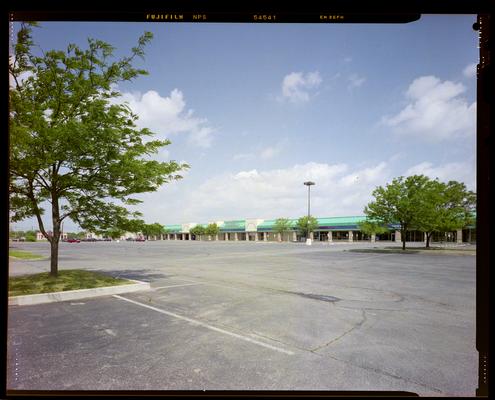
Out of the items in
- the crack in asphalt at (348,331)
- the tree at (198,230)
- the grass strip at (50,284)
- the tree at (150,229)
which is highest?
the tree at (150,229)

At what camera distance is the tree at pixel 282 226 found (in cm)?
8425

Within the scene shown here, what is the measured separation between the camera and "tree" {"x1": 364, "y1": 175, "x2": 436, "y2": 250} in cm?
2920

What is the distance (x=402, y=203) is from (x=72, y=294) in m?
30.3

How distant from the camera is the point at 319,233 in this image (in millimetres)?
85375

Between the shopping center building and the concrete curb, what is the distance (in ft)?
181

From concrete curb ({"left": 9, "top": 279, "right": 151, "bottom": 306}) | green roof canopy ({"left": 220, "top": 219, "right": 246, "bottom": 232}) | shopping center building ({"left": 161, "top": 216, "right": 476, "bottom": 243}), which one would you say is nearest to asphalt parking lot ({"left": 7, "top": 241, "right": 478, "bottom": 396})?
concrete curb ({"left": 9, "top": 279, "right": 151, "bottom": 306})

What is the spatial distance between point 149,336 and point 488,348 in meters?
4.58

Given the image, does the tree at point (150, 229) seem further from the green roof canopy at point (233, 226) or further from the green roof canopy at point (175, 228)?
the green roof canopy at point (175, 228)

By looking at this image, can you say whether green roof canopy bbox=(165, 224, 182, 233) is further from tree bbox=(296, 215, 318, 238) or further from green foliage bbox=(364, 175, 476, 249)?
green foliage bbox=(364, 175, 476, 249)

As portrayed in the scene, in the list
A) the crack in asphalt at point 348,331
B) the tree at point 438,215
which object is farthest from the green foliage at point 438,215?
the crack in asphalt at point 348,331

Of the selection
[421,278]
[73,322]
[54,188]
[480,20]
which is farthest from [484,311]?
[421,278]

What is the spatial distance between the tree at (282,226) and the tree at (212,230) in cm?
2391

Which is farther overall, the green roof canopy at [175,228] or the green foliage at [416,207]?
the green roof canopy at [175,228]

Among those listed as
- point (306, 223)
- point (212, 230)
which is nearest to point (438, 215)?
point (306, 223)
